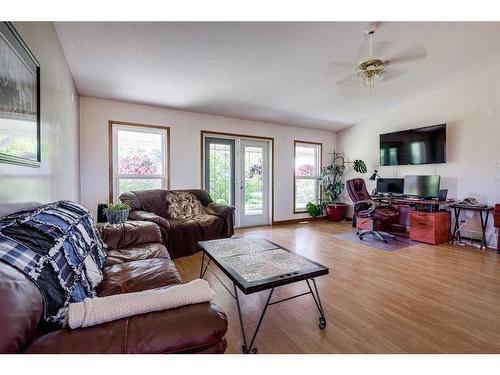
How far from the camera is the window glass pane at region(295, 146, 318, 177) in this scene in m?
5.79

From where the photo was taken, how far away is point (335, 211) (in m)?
5.77

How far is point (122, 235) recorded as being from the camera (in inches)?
85.0

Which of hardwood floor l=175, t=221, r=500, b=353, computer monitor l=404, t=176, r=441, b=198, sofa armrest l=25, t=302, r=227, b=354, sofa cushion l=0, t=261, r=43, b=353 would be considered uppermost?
computer monitor l=404, t=176, r=441, b=198

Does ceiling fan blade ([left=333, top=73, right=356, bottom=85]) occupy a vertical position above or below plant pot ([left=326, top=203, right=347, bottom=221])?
above

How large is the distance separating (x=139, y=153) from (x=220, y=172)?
150 cm

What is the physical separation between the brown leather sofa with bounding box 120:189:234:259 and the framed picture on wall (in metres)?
1.54

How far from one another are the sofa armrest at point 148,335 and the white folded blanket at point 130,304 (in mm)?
18

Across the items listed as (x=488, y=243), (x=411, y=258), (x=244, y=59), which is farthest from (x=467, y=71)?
(x=244, y=59)

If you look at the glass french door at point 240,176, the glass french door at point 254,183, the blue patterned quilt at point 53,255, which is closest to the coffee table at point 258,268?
the blue patterned quilt at point 53,255

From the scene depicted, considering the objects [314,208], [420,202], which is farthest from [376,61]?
[314,208]

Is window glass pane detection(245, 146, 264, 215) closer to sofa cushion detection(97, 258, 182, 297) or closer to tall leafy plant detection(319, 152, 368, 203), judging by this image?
tall leafy plant detection(319, 152, 368, 203)

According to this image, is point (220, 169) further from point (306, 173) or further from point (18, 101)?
point (18, 101)

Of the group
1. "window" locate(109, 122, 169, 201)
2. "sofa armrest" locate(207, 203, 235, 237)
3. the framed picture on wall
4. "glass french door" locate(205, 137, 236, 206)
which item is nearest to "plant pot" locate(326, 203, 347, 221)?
"glass french door" locate(205, 137, 236, 206)

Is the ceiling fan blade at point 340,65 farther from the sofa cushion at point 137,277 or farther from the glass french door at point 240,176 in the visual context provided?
the sofa cushion at point 137,277
